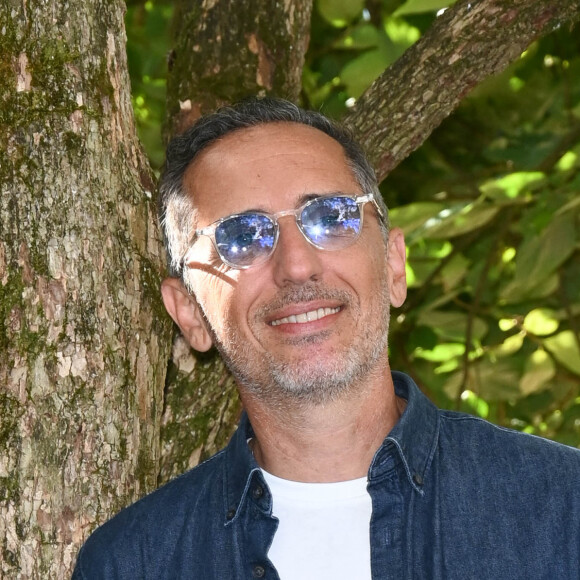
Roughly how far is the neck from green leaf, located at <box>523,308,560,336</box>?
1719 millimetres

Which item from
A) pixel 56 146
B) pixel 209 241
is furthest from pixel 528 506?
pixel 56 146

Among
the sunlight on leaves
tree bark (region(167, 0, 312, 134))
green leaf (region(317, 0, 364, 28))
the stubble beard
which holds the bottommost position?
the stubble beard

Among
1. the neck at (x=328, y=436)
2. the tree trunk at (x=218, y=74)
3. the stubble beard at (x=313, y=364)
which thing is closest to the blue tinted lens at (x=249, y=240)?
the stubble beard at (x=313, y=364)

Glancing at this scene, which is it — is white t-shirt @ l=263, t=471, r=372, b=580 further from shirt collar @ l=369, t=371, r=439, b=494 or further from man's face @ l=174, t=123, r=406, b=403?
man's face @ l=174, t=123, r=406, b=403

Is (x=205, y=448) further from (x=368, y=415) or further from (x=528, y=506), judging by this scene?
(x=528, y=506)

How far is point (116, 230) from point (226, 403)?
0.71m

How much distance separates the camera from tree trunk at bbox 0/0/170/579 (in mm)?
2131

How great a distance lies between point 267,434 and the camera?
2398mm

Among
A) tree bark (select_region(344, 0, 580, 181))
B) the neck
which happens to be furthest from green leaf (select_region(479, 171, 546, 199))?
the neck

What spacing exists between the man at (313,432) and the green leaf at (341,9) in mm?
1088

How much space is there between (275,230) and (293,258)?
0.09 m

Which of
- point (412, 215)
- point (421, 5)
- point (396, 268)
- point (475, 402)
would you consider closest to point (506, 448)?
point (396, 268)

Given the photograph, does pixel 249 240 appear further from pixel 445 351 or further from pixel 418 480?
pixel 445 351

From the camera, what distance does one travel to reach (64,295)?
7.15 ft
